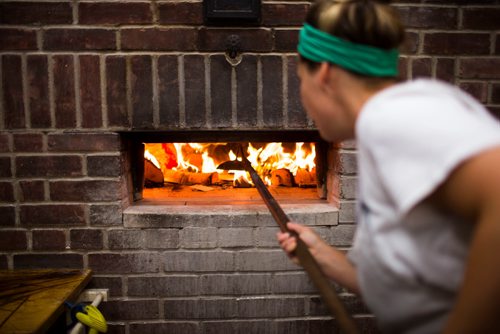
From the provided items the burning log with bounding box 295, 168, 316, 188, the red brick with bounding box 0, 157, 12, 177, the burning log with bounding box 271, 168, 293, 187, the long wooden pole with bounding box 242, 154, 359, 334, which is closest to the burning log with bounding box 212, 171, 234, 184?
the burning log with bounding box 271, 168, 293, 187

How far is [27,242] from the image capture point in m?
1.96

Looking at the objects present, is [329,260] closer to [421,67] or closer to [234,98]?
[234,98]

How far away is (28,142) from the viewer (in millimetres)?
1896

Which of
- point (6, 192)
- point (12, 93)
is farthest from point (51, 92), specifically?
point (6, 192)

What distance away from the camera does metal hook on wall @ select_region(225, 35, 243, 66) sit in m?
1.85

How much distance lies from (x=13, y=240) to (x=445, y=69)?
2.08 m

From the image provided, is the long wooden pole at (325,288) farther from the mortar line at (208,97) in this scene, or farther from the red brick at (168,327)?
the red brick at (168,327)

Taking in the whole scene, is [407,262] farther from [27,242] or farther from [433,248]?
[27,242]

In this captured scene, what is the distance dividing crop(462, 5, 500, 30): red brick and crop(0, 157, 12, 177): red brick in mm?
2090

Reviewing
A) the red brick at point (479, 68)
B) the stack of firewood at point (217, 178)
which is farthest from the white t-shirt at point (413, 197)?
the stack of firewood at point (217, 178)

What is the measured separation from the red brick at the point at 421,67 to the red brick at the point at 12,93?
5.61 feet

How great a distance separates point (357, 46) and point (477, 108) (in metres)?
0.28

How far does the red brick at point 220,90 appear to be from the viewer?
6.19 ft

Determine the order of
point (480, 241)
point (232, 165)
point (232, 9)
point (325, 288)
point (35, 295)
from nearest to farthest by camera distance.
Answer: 1. point (480, 241)
2. point (325, 288)
3. point (35, 295)
4. point (232, 9)
5. point (232, 165)
